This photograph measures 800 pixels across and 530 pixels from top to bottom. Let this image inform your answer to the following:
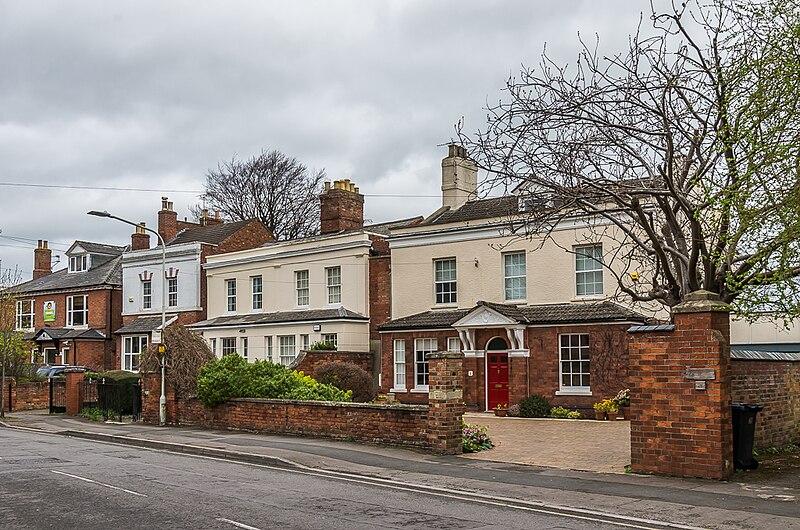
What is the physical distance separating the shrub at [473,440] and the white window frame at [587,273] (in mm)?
11280

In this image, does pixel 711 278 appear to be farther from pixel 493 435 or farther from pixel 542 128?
pixel 493 435

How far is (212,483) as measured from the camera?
1366cm

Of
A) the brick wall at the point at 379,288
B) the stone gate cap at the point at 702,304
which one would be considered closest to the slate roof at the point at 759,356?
the stone gate cap at the point at 702,304

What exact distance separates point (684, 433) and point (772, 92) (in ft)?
18.4

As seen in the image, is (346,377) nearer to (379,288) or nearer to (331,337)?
(331,337)

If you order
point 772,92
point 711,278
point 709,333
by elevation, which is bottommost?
point 709,333

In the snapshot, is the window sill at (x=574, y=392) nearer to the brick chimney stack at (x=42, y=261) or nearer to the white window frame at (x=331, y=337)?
the white window frame at (x=331, y=337)

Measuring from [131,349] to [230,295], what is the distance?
8.20 metres

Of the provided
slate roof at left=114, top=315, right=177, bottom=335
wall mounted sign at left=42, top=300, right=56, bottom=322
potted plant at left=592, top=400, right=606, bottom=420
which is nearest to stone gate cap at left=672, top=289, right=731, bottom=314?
potted plant at left=592, top=400, right=606, bottom=420

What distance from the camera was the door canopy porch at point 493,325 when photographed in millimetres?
28734

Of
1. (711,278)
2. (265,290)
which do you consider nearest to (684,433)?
(711,278)

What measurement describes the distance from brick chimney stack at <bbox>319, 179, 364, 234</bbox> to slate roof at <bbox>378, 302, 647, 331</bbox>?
8.86 m

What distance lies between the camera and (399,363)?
1289 inches

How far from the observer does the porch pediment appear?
29.0 meters
